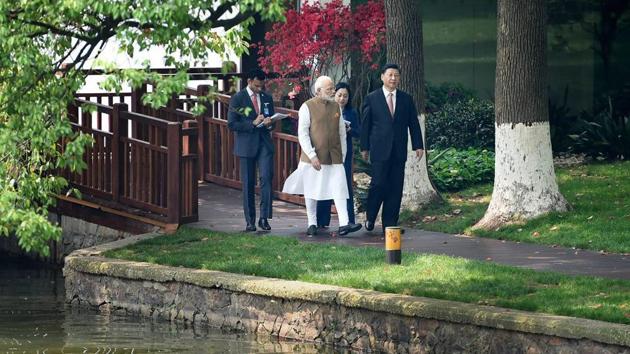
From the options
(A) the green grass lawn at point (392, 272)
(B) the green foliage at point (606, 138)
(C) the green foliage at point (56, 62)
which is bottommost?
(A) the green grass lawn at point (392, 272)

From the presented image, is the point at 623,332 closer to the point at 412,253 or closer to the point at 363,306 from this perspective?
the point at 363,306

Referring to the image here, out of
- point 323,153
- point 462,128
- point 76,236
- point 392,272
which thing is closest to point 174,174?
point 323,153

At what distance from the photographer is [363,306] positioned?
40.7ft

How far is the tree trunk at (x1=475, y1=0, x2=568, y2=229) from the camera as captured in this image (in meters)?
16.4

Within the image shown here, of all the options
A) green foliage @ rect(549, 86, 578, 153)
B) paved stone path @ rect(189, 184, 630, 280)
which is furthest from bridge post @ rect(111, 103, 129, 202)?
green foliage @ rect(549, 86, 578, 153)

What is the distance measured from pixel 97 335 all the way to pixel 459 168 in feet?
24.4

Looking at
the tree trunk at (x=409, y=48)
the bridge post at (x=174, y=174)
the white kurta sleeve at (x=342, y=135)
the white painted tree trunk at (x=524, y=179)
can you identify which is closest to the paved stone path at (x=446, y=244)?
the bridge post at (x=174, y=174)

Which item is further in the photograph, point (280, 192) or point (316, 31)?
point (316, 31)

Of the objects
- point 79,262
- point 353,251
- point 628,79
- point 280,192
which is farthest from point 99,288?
point 628,79

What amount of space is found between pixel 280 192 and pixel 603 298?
8.02m

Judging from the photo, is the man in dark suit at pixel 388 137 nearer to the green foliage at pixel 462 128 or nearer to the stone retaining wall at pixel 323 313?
the stone retaining wall at pixel 323 313

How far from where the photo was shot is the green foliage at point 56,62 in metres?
11.1

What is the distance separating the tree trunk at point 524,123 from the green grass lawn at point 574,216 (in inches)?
10.0

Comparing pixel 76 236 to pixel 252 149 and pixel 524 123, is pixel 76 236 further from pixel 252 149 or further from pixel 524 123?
pixel 524 123
